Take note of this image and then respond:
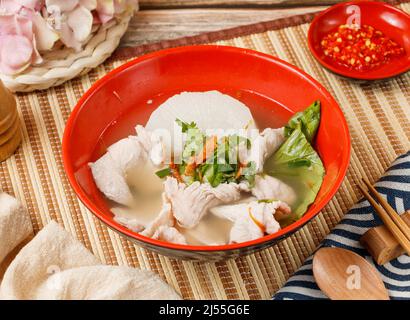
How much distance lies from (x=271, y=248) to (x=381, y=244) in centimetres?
28

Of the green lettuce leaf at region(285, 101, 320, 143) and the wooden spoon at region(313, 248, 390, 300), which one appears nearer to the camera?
the wooden spoon at region(313, 248, 390, 300)

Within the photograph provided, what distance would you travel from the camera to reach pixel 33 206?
68.7 inches

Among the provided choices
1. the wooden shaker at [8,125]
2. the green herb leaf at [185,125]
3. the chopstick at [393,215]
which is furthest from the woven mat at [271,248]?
the green herb leaf at [185,125]

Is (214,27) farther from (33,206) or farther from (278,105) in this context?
(33,206)

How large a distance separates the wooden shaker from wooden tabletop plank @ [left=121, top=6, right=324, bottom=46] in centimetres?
50

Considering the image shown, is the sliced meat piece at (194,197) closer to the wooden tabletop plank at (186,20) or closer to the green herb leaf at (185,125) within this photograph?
the green herb leaf at (185,125)

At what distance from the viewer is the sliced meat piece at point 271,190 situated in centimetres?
159

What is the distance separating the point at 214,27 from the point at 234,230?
919 millimetres

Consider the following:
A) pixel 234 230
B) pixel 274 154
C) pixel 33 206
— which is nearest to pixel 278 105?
pixel 274 154

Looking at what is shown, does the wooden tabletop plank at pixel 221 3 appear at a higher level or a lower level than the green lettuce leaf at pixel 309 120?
lower

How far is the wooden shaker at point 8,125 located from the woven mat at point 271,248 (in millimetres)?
29

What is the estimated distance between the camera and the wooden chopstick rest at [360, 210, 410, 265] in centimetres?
153

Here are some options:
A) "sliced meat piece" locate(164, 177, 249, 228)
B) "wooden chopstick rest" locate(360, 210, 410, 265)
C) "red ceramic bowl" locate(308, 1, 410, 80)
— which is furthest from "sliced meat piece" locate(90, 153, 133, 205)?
"red ceramic bowl" locate(308, 1, 410, 80)

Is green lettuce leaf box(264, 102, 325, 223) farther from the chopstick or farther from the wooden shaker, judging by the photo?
the wooden shaker
